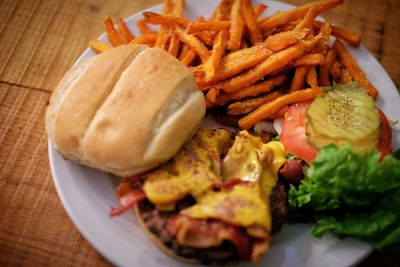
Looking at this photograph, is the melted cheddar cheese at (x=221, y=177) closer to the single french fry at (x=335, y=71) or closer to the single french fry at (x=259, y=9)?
the single french fry at (x=335, y=71)

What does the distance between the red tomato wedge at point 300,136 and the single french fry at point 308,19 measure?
58cm

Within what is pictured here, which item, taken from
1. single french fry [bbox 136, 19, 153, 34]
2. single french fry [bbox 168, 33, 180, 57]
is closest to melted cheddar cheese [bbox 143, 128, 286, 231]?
single french fry [bbox 168, 33, 180, 57]

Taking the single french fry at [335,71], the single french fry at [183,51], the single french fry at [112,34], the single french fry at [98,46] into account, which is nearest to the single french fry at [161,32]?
the single french fry at [183,51]

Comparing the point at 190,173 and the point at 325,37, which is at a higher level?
the point at 325,37

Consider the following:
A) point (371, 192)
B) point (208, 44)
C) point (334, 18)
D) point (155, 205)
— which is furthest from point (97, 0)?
point (371, 192)

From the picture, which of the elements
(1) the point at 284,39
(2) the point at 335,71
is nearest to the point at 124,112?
(1) the point at 284,39

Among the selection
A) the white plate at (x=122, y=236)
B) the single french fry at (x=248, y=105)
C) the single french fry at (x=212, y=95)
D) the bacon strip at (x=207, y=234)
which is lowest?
the white plate at (x=122, y=236)

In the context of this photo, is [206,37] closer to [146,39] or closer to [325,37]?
[146,39]

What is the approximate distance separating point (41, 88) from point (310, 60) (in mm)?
1896

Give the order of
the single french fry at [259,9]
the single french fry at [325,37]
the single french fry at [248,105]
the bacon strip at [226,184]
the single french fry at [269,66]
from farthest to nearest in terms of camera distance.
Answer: the single french fry at [259,9]
the single french fry at [325,37]
the single french fry at [248,105]
the single french fry at [269,66]
the bacon strip at [226,184]

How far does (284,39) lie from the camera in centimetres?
285

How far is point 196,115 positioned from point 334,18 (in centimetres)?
191

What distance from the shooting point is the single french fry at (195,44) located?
292 cm

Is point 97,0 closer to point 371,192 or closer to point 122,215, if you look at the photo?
point 122,215
